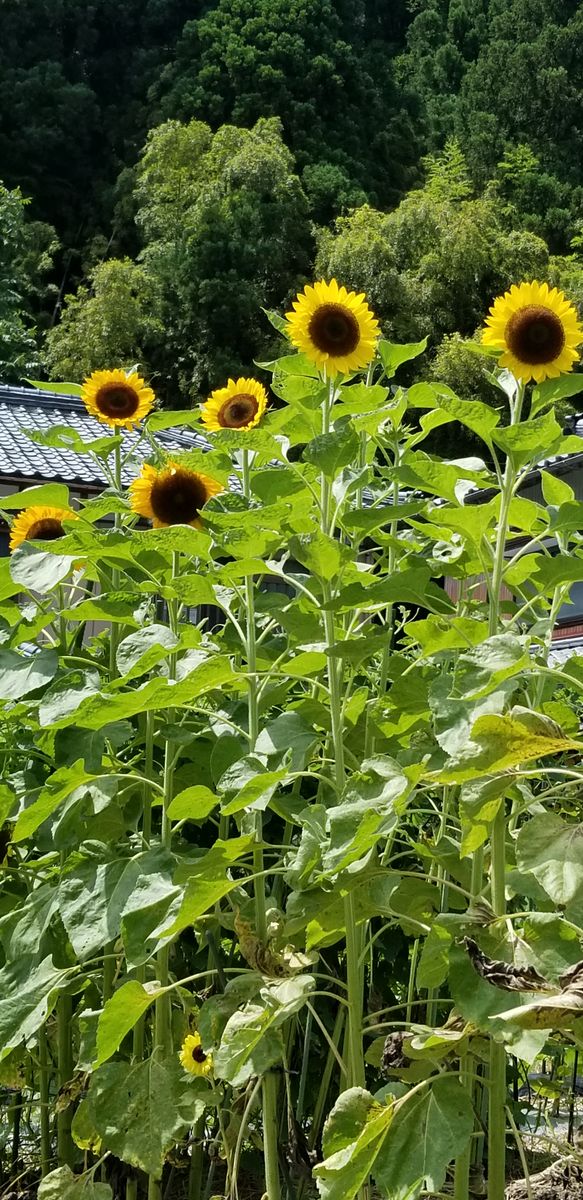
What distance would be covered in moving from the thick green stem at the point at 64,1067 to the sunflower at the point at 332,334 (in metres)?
0.82

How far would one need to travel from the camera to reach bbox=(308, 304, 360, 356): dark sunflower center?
127 centimetres

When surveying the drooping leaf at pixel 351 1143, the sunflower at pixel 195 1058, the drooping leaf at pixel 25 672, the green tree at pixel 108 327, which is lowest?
the sunflower at pixel 195 1058

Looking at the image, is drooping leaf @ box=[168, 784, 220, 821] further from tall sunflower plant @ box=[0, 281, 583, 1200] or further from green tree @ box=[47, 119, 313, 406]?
green tree @ box=[47, 119, 313, 406]

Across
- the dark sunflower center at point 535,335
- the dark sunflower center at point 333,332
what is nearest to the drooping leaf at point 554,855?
the dark sunflower center at point 535,335

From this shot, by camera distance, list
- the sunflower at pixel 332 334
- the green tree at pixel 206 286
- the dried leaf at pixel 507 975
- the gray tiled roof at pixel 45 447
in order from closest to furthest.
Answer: the dried leaf at pixel 507 975 < the sunflower at pixel 332 334 < the gray tiled roof at pixel 45 447 < the green tree at pixel 206 286

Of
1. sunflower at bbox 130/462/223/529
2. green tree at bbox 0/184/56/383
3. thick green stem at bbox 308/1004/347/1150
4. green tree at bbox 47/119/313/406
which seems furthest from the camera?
green tree at bbox 47/119/313/406

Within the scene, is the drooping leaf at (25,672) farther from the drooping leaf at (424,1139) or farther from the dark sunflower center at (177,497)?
the drooping leaf at (424,1139)

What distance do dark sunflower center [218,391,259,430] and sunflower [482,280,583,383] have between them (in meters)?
0.31

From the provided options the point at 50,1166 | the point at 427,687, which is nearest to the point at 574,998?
the point at 427,687

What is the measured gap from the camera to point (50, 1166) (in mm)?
1609

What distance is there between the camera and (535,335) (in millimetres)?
1149

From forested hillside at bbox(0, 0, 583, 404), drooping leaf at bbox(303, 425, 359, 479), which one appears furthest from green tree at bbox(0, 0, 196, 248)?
drooping leaf at bbox(303, 425, 359, 479)

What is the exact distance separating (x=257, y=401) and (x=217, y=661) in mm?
414

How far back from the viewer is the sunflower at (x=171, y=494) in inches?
53.8
